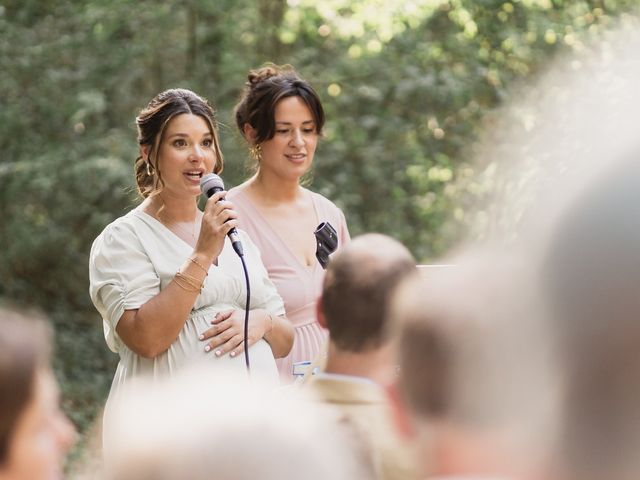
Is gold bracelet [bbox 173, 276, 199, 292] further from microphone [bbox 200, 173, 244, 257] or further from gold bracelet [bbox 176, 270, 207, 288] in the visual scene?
microphone [bbox 200, 173, 244, 257]

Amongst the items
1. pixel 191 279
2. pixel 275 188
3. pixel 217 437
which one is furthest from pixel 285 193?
pixel 217 437

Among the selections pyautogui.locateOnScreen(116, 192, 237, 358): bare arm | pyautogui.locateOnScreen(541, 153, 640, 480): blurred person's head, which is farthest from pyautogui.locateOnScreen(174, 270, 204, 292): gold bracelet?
pyautogui.locateOnScreen(541, 153, 640, 480): blurred person's head

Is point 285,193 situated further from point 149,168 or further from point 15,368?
point 15,368

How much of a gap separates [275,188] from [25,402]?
2.08 m

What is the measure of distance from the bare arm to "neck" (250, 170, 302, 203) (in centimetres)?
61

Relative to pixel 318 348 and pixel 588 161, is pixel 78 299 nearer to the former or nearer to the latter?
pixel 318 348

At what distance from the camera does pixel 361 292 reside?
180cm

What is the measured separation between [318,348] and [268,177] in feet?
2.00

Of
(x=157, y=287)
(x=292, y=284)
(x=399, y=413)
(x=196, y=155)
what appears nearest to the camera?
(x=399, y=413)

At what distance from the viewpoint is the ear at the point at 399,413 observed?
1611 mm

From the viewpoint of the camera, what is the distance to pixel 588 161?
1.53 metres

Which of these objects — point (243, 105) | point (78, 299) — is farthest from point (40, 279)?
point (243, 105)

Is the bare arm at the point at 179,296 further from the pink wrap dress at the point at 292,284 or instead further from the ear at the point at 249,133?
the ear at the point at 249,133

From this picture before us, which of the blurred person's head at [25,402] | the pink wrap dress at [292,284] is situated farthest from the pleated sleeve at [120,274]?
the blurred person's head at [25,402]
